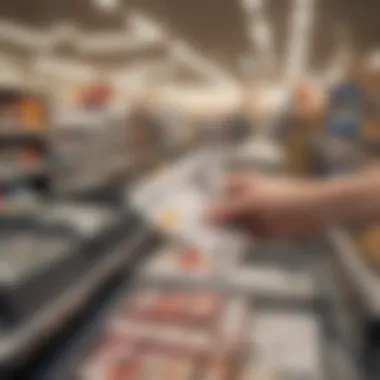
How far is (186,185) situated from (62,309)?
0.68 m

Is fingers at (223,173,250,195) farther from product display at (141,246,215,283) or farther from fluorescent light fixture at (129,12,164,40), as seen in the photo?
product display at (141,246,215,283)

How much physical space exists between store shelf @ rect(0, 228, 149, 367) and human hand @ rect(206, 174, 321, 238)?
0.64 metres

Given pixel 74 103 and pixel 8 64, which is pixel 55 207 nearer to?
pixel 74 103

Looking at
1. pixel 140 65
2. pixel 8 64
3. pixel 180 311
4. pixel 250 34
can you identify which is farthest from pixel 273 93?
pixel 180 311

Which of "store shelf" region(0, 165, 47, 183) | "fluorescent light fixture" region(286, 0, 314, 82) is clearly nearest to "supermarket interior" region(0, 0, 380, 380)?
"fluorescent light fixture" region(286, 0, 314, 82)

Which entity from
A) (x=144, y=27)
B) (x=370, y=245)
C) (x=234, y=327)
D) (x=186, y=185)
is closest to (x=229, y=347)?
(x=234, y=327)

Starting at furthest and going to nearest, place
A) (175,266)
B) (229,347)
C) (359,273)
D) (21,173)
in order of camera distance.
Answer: (21,173) < (175,266) < (229,347) < (359,273)

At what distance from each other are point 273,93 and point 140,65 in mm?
187

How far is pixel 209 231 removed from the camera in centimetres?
61

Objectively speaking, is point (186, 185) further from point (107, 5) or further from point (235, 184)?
point (107, 5)

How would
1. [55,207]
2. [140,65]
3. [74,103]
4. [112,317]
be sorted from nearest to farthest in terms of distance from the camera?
[140,65]
[74,103]
[112,317]
[55,207]

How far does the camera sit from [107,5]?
0.65 m

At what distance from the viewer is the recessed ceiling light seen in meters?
0.64

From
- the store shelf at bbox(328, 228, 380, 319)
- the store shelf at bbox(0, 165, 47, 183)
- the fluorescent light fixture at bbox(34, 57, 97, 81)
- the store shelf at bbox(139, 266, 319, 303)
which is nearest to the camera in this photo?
the fluorescent light fixture at bbox(34, 57, 97, 81)
